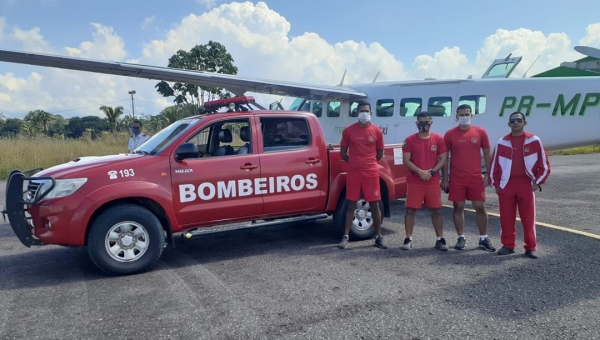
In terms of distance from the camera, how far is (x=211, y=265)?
5516 millimetres

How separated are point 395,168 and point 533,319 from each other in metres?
3.49

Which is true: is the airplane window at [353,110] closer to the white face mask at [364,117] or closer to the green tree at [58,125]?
the white face mask at [364,117]

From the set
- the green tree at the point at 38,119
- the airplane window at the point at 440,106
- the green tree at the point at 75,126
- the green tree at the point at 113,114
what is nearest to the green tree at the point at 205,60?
the airplane window at the point at 440,106

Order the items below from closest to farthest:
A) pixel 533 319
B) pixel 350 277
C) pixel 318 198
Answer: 1. pixel 533 319
2. pixel 350 277
3. pixel 318 198

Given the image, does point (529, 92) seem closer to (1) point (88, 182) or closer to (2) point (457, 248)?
(2) point (457, 248)

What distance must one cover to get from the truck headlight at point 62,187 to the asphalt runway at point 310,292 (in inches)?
36.8

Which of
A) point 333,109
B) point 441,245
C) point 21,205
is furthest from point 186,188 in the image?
point 333,109

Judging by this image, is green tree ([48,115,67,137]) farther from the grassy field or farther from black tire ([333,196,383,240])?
Result: black tire ([333,196,383,240])

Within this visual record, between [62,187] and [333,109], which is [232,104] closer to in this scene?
[62,187]

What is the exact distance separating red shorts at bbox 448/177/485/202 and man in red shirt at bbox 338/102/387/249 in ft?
3.10

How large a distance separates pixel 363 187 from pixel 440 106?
5587 millimetres

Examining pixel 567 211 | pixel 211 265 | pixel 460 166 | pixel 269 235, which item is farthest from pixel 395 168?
pixel 567 211

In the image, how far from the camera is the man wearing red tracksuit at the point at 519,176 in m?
5.49

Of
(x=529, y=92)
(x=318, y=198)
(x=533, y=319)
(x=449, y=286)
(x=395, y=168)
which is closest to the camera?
(x=533, y=319)
